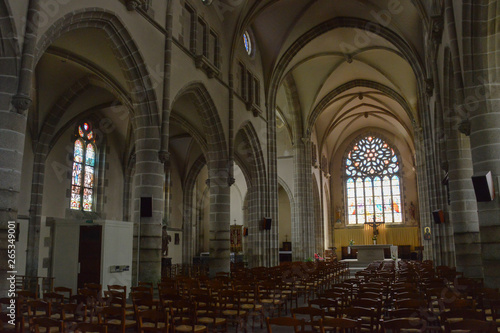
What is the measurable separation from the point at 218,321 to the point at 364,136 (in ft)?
115

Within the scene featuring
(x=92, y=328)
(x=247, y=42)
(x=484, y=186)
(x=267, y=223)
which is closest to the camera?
(x=92, y=328)

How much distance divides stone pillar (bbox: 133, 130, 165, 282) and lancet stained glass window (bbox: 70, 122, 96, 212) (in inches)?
388

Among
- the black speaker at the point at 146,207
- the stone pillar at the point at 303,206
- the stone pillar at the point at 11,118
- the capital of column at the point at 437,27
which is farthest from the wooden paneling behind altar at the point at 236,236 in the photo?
the stone pillar at the point at 11,118

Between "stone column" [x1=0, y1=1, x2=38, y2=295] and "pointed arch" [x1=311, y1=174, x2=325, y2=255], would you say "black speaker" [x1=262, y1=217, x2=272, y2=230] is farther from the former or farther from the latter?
"pointed arch" [x1=311, y1=174, x2=325, y2=255]

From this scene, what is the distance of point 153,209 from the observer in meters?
→ 12.1

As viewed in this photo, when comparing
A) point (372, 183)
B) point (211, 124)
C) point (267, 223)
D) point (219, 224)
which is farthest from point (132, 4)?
point (372, 183)

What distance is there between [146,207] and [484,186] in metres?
8.42

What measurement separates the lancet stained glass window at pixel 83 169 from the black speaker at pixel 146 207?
9954mm

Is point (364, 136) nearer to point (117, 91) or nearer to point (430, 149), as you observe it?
point (430, 149)

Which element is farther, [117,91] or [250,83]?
[250,83]

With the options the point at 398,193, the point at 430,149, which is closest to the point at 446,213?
the point at 430,149

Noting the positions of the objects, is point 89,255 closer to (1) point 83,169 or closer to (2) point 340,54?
(1) point 83,169

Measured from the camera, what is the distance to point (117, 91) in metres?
15.8

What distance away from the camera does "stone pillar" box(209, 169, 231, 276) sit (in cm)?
1677
